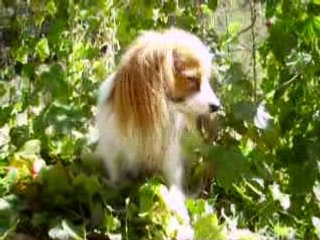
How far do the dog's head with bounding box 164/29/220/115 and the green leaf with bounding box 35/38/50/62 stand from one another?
1.97 ft

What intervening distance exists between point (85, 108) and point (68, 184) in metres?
0.35

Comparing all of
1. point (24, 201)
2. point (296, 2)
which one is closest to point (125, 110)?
point (24, 201)

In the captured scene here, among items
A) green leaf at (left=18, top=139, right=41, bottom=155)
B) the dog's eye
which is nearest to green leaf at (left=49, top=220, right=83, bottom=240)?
green leaf at (left=18, top=139, right=41, bottom=155)

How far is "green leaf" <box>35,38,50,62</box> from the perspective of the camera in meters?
3.19

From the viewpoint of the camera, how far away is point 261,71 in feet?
9.71

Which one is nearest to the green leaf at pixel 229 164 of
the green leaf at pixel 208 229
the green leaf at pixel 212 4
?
the green leaf at pixel 208 229

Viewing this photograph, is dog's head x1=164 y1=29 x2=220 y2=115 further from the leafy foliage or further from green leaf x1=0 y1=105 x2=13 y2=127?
green leaf x1=0 y1=105 x2=13 y2=127

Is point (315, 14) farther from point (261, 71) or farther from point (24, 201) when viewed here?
point (24, 201)

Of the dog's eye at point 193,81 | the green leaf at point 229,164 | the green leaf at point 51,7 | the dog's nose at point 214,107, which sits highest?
the green leaf at point 51,7

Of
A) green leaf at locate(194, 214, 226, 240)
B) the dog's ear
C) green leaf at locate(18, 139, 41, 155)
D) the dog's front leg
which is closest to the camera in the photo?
green leaf at locate(194, 214, 226, 240)

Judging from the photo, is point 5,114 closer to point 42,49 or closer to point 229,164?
point 42,49

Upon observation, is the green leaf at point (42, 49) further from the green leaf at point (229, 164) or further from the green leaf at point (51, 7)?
the green leaf at point (229, 164)

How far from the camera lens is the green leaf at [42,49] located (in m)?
3.19

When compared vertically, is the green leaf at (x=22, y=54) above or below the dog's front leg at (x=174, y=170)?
above
